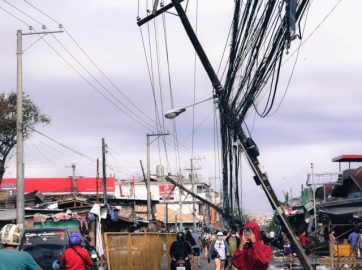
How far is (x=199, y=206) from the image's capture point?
12656 centimetres

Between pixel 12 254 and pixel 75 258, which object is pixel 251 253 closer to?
pixel 12 254

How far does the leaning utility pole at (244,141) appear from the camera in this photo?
1452cm

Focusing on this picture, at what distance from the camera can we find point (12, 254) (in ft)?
21.9

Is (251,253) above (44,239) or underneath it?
above

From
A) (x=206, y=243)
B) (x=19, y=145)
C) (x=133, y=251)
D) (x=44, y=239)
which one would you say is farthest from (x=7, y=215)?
(x=206, y=243)

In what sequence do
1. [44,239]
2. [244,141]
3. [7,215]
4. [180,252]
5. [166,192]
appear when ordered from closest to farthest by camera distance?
[244,141] → [44,239] → [180,252] → [7,215] → [166,192]

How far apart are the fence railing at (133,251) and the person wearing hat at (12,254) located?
407 inches

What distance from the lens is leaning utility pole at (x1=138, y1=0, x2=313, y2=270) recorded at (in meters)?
14.5

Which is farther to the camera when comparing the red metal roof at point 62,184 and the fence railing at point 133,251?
the red metal roof at point 62,184

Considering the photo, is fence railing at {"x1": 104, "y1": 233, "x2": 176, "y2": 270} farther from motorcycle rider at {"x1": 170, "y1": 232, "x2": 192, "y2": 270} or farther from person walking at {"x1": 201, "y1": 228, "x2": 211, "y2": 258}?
person walking at {"x1": 201, "y1": 228, "x2": 211, "y2": 258}

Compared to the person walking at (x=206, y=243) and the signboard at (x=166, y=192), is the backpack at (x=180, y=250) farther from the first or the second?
the signboard at (x=166, y=192)

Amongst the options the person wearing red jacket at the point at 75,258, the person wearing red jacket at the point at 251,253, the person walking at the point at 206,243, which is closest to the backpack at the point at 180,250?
the person wearing red jacket at the point at 75,258

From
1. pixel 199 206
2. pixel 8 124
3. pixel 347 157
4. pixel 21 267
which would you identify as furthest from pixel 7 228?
pixel 199 206

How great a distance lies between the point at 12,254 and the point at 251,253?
3.15 metres
